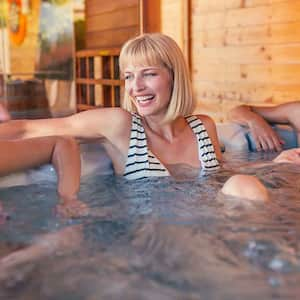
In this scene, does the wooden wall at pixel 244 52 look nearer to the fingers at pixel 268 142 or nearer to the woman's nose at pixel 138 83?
the fingers at pixel 268 142

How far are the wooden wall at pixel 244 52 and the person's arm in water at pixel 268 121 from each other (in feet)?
3.28

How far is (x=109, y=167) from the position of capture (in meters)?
2.39

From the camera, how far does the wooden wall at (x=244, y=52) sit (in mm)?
3980

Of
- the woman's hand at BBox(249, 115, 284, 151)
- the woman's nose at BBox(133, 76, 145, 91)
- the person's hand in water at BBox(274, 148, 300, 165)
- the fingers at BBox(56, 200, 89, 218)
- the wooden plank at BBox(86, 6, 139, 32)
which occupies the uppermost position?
the wooden plank at BBox(86, 6, 139, 32)

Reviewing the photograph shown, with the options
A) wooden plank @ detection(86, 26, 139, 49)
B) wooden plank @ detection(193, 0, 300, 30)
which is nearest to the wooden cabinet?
wooden plank @ detection(86, 26, 139, 49)

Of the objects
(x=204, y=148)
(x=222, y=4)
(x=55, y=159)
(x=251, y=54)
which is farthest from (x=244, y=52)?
(x=55, y=159)

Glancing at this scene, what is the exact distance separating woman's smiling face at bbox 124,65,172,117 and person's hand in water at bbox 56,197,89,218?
547 millimetres

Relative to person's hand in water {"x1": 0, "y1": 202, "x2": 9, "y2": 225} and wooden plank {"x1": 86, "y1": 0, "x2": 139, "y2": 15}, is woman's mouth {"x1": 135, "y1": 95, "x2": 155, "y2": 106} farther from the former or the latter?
wooden plank {"x1": 86, "y1": 0, "x2": 139, "y2": 15}

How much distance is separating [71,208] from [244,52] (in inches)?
117

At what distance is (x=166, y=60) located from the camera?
224 cm

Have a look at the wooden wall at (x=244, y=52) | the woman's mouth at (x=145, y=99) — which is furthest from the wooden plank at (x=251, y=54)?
the woman's mouth at (x=145, y=99)

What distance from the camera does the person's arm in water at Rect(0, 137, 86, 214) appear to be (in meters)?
1.85

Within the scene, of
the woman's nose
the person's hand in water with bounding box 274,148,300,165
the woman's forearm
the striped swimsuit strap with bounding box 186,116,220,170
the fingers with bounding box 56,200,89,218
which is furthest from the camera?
the person's hand in water with bounding box 274,148,300,165

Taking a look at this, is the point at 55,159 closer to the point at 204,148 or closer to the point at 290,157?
the point at 204,148
